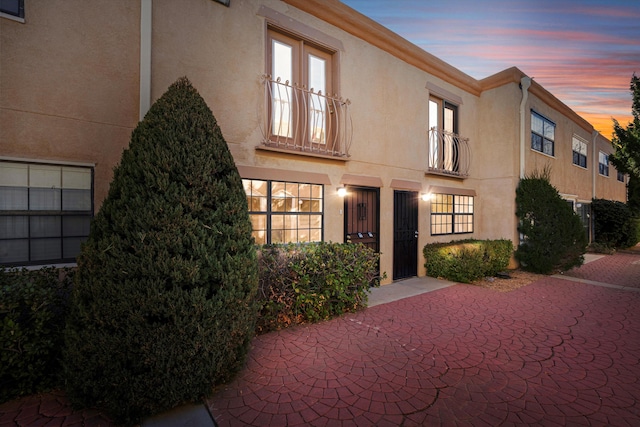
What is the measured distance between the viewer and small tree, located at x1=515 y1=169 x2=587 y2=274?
28.6 ft

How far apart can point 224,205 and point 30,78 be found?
3280 mm

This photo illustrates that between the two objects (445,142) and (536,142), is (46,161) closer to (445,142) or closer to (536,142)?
(445,142)

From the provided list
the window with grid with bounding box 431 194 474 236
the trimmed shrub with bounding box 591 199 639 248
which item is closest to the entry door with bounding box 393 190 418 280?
the window with grid with bounding box 431 194 474 236

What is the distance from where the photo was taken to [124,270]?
263 centimetres

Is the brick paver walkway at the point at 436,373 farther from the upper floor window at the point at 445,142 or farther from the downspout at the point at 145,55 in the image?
the upper floor window at the point at 445,142

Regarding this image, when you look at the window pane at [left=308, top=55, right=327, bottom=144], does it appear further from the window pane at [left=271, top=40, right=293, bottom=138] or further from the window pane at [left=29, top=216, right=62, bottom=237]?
the window pane at [left=29, top=216, right=62, bottom=237]

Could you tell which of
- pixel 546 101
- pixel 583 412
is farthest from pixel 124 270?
pixel 546 101

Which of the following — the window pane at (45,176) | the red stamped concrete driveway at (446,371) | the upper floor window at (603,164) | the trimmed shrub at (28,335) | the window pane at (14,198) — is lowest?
the red stamped concrete driveway at (446,371)

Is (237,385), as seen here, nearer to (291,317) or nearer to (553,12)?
(291,317)

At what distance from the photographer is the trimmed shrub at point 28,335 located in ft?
9.23

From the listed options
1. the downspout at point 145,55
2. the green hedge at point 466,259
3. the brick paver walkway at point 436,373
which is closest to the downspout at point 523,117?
the green hedge at point 466,259

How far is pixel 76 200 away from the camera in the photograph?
417cm

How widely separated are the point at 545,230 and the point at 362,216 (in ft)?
20.0

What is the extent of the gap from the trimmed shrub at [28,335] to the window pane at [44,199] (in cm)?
109
